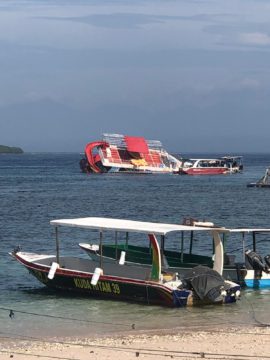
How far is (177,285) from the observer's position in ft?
78.2

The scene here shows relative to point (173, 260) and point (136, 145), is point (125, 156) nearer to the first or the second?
point (136, 145)

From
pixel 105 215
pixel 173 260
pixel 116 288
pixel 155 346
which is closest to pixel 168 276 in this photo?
pixel 116 288

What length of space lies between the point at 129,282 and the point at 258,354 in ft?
26.1

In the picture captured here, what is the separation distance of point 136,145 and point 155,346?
315 feet

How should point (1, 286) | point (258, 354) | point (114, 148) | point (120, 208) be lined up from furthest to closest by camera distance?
point (114, 148)
point (120, 208)
point (1, 286)
point (258, 354)

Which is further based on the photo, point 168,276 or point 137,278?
point 137,278

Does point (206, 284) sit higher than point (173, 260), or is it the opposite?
point (206, 284)

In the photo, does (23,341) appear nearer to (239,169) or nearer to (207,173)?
(207,173)

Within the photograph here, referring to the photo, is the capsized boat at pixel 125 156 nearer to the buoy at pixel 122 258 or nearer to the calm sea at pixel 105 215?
the calm sea at pixel 105 215

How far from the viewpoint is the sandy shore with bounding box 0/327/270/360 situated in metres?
16.7

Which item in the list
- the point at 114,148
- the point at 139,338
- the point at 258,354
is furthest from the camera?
the point at 114,148

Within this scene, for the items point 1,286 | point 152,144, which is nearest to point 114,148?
point 152,144

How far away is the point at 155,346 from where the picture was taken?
17.9 m

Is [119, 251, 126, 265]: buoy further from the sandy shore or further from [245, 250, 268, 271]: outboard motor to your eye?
the sandy shore
